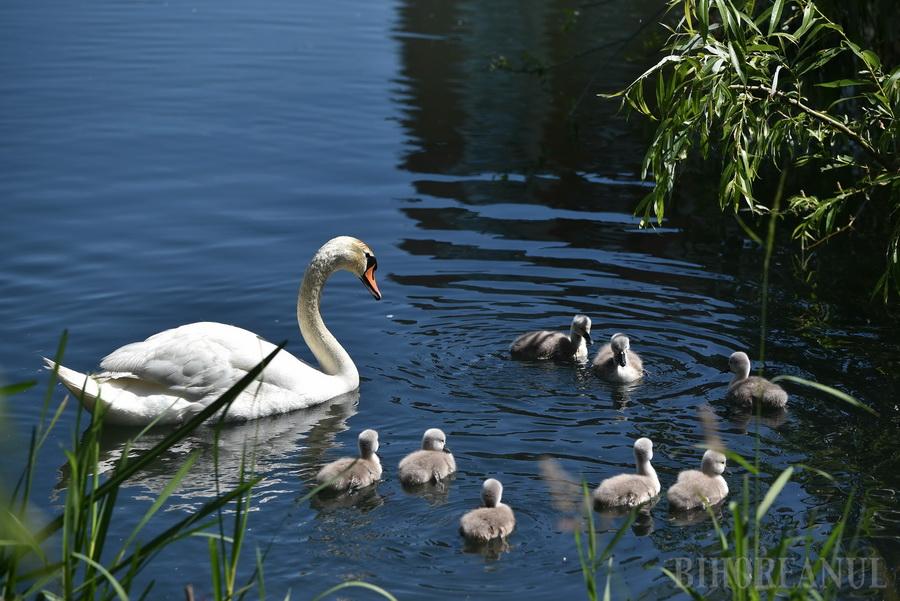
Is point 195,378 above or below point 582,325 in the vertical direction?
below

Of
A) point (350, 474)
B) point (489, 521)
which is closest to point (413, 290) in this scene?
point (350, 474)

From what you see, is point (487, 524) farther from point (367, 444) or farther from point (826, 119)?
point (826, 119)

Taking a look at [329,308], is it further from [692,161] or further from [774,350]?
[692,161]

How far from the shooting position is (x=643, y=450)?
308 inches

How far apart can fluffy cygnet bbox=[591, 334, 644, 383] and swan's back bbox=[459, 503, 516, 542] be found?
8.44 ft

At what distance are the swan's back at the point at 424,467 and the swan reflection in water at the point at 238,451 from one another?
2.14 ft

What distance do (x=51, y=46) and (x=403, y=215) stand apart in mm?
11038

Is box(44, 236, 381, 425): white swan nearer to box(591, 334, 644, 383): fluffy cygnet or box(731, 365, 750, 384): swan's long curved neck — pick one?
box(591, 334, 644, 383): fluffy cygnet

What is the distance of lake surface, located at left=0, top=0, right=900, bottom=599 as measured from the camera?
24.3 ft

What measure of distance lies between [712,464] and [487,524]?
153 centimetres

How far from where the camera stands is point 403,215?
570 inches

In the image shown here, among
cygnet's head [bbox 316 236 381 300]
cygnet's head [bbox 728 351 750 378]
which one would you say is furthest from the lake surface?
cygnet's head [bbox 316 236 381 300]

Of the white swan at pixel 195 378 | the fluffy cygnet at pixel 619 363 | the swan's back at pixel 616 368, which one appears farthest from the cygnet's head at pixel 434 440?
the swan's back at pixel 616 368

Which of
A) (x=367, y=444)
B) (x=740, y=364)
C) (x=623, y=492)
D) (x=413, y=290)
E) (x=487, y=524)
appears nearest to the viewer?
(x=487, y=524)
